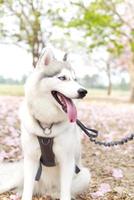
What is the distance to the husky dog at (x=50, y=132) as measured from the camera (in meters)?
3.58

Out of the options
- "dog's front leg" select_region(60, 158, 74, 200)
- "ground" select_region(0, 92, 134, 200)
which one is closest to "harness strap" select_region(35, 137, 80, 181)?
"dog's front leg" select_region(60, 158, 74, 200)

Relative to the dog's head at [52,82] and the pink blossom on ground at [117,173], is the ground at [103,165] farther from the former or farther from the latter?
the dog's head at [52,82]

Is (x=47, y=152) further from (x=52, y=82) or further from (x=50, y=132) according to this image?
(x=52, y=82)

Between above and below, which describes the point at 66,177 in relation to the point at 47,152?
below

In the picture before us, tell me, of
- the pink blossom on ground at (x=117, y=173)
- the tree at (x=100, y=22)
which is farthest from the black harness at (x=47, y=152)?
the tree at (x=100, y=22)

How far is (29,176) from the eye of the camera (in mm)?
4016

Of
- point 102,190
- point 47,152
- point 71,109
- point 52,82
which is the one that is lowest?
point 102,190

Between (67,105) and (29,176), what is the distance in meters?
0.83

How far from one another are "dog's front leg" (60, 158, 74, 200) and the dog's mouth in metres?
0.52

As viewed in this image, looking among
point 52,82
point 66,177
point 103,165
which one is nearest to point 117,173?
point 103,165

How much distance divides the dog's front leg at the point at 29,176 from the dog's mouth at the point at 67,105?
64cm

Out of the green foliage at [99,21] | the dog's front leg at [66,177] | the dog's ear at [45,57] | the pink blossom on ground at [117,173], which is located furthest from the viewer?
the green foliage at [99,21]

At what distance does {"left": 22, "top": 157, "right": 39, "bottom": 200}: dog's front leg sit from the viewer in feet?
13.1

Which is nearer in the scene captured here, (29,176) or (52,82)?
(52,82)
